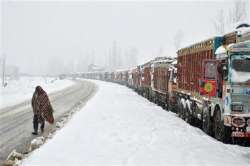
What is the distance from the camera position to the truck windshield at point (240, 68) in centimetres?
1560

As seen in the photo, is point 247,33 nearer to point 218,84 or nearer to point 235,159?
point 218,84

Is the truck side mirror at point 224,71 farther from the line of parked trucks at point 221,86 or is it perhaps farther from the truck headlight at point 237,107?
the truck headlight at point 237,107

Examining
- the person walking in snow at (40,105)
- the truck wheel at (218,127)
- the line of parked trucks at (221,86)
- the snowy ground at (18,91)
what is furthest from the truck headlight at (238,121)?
the snowy ground at (18,91)

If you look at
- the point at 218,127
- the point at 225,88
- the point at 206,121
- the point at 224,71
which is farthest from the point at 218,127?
the point at 206,121

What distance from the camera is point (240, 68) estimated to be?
1575cm

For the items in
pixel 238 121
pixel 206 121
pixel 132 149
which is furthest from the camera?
pixel 206 121

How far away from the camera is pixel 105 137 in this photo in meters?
15.8

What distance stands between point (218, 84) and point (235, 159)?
182 inches

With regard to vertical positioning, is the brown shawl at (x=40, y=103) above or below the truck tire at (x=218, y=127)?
above

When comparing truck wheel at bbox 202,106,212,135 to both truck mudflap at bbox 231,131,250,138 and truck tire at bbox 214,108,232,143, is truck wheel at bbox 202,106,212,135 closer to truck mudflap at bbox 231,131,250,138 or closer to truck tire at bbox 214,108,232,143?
truck tire at bbox 214,108,232,143

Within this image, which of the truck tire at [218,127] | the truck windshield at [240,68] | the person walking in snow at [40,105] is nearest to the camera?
the truck windshield at [240,68]

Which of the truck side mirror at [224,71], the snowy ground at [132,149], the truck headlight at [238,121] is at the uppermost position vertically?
the truck side mirror at [224,71]

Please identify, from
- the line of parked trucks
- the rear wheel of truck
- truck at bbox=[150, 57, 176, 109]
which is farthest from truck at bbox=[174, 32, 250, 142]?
truck at bbox=[150, 57, 176, 109]

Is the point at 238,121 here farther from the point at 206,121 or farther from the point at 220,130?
the point at 206,121
